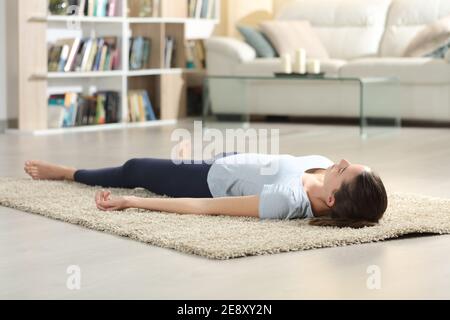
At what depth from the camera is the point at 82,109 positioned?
711 centimetres

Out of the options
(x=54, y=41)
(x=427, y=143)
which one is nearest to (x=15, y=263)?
(x=427, y=143)

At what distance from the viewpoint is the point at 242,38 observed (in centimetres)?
863

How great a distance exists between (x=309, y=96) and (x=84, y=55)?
5.44 ft

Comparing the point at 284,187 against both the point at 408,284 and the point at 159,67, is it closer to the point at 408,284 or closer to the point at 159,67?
the point at 408,284

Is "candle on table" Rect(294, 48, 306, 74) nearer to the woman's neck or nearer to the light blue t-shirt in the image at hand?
the light blue t-shirt

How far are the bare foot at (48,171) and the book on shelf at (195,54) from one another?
410cm

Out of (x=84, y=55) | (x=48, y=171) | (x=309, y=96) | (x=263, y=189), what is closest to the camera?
(x=263, y=189)

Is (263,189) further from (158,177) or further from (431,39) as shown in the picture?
(431,39)

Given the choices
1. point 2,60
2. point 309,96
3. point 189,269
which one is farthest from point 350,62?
point 189,269

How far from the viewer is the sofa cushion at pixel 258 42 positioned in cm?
787

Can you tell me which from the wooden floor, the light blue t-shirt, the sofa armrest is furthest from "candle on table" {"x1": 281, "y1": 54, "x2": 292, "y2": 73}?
the wooden floor

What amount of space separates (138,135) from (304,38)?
1.91 m

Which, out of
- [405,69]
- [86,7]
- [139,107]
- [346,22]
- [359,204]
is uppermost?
[86,7]

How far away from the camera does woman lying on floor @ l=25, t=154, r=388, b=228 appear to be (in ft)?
10.2
